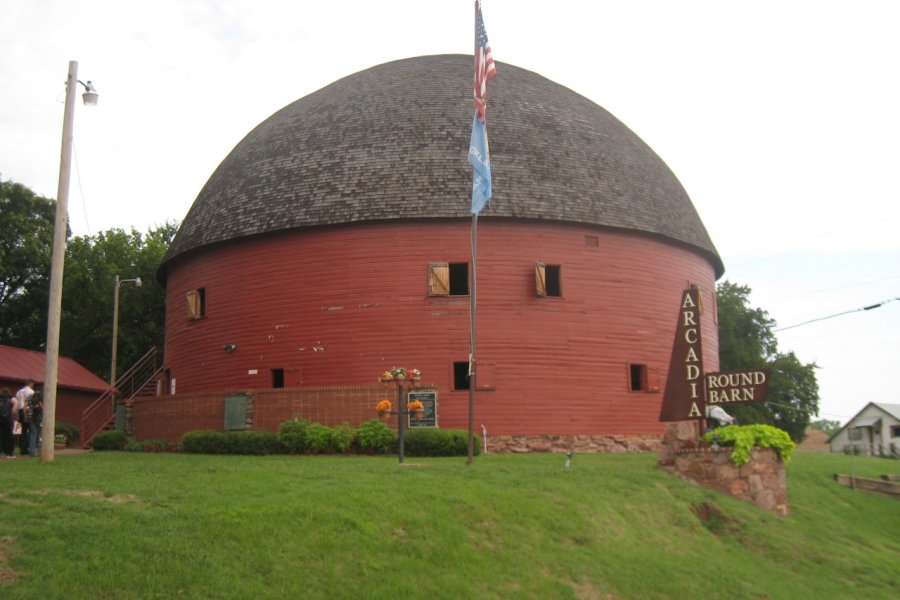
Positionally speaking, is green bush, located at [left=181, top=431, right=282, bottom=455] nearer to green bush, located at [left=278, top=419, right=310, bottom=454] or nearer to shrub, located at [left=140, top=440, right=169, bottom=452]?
green bush, located at [left=278, top=419, right=310, bottom=454]

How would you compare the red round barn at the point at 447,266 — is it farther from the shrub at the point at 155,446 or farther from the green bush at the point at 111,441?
the green bush at the point at 111,441

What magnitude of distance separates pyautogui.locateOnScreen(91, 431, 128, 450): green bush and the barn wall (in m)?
2.80

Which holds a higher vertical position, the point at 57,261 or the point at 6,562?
the point at 57,261

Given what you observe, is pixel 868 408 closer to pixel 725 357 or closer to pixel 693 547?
pixel 725 357

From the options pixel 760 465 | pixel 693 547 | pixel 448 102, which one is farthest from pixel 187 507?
pixel 448 102

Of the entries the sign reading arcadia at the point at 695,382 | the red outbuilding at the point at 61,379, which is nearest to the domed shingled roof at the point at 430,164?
the sign reading arcadia at the point at 695,382

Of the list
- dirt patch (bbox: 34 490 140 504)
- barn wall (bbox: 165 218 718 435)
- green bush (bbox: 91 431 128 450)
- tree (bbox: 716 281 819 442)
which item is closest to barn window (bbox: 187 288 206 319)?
barn wall (bbox: 165 218 718 435)

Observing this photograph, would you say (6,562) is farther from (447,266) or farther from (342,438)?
(447,266)

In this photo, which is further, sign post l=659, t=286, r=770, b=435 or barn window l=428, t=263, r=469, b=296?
barn window l=428, t=263, r=469, b=296

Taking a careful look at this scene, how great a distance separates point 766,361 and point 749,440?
3234cm

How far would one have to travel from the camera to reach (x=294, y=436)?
2223cm

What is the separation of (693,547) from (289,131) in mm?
19139

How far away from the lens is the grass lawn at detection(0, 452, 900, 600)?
983 cm

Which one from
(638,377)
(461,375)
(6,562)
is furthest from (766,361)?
(6,562)
